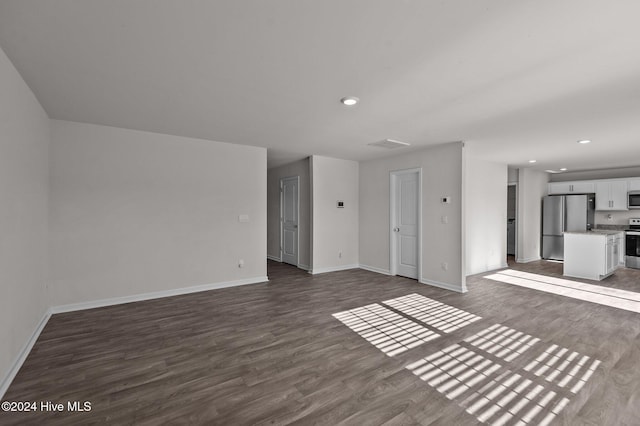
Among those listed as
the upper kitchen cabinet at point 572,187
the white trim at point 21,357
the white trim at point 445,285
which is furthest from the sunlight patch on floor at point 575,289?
the white trim at point 21,357

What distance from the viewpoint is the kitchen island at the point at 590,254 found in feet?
18.4

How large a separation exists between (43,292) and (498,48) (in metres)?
5.29

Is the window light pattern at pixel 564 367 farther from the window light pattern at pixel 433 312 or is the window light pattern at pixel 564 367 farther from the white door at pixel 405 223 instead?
the white door at pixel 405 223

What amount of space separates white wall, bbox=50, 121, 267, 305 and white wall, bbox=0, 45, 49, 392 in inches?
14.3

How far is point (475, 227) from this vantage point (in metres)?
6.23

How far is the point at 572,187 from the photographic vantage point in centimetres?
793

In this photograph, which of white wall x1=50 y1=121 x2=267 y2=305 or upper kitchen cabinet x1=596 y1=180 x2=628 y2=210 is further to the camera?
upper kitchen cabinet x1=596 y1=180 x2=628 y2=210

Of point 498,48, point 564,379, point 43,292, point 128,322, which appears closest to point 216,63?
point 498,48

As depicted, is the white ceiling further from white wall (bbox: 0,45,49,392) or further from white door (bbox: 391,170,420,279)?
white door (bbox: 391,170,420,279)

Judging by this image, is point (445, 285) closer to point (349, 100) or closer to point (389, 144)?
point (389, 144)

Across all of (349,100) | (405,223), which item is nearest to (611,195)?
(405,223)

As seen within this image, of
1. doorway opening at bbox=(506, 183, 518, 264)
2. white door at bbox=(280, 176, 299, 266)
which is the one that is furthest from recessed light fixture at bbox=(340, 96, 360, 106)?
doorway opening at bbox=(506, 183, 518, 264)

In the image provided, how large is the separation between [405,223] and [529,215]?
4.31 m

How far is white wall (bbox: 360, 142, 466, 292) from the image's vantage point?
16.0ft
